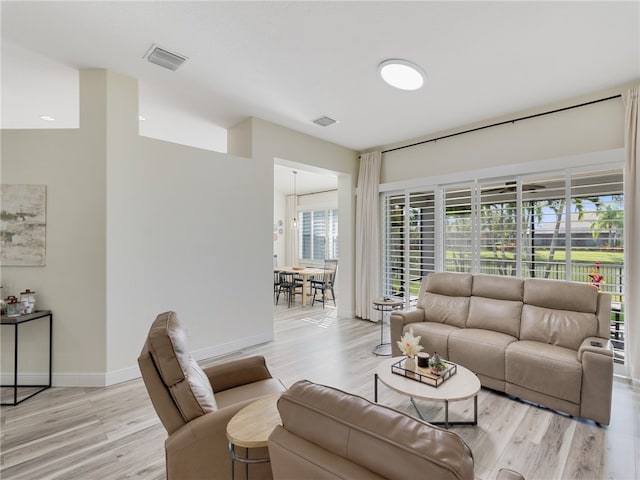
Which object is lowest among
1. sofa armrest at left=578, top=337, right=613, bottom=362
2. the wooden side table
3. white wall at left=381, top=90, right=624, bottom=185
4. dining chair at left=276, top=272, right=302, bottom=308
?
dining chair at left=276, top=272, right=302, bottom=308

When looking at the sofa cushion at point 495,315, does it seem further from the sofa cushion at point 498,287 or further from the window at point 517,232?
the window at point 517,232

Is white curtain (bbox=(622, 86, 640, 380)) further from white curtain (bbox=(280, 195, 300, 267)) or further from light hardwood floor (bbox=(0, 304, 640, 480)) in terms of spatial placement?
white curtain (bbox=(280, 195, 300, 267))

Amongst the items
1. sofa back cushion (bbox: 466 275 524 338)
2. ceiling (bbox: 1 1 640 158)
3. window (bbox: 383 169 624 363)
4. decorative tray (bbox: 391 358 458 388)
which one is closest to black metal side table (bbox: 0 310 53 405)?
ceiling (bbox: 1 1 640 158)

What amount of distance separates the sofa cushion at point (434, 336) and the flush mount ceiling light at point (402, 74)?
2571 millimetres

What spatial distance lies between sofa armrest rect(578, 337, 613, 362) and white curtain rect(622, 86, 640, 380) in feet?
2.47

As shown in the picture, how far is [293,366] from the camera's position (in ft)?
11.5

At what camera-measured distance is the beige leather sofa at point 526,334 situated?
2.43 m

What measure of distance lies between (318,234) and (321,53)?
5959mm

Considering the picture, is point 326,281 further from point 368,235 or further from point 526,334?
point 526,334

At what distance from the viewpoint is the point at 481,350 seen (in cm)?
294

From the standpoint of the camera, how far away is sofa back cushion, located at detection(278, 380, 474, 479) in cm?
73

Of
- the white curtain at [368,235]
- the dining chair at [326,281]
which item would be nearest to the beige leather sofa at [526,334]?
the white curtain at [368,235]

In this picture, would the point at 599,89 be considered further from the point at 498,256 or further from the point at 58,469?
the point at 58,469

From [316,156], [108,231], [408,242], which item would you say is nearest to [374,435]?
[108,231]
